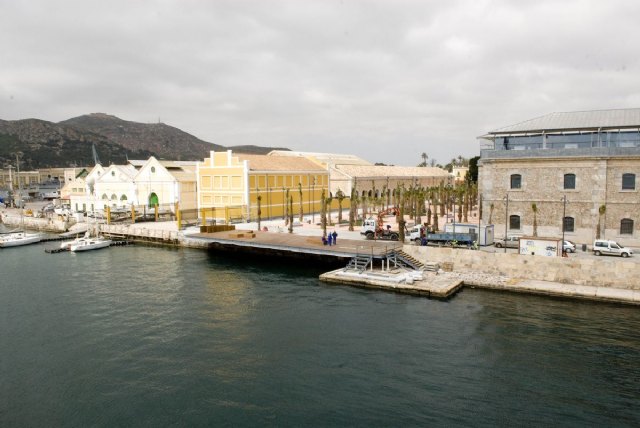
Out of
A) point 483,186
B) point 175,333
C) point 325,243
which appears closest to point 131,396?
point 175,333

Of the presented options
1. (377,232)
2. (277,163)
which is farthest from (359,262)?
(277,163)

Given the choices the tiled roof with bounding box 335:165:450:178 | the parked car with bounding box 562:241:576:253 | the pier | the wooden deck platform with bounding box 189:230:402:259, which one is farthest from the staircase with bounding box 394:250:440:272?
the tiled roof with bounding box 335:165:450:178

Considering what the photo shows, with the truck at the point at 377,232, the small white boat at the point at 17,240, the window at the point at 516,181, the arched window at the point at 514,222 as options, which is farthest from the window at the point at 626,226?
the small white boat at the point at 17,240

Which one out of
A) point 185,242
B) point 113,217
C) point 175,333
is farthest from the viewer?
point 113,217

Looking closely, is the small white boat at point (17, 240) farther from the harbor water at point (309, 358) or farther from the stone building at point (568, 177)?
the stone building at point (568, 177)

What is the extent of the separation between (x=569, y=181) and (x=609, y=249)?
7863mm

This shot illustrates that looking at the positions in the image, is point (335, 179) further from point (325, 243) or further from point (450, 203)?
point (325, 243)

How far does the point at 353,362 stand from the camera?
2350 cm

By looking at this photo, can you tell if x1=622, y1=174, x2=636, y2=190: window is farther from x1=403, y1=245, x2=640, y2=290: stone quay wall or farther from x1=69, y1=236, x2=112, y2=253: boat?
x1=69, y1=236, x2=112, y2=253: boat

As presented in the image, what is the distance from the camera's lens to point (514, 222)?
45.4m

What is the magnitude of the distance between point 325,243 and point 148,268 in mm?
17968

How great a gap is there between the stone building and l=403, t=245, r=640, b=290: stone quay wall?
18.8ft

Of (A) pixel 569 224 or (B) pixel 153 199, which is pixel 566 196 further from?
(B) pixel 153 199

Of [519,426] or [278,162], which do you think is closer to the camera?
[519,426]
